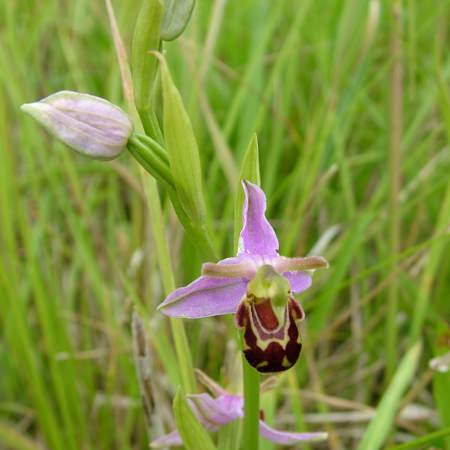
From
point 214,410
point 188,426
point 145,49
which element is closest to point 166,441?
point 214,410

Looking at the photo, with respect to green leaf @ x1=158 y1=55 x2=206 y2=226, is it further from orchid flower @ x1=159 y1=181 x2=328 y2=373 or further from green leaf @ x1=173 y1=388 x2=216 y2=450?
green leaf @ x1=173 y1=388 x2=216 y2=450

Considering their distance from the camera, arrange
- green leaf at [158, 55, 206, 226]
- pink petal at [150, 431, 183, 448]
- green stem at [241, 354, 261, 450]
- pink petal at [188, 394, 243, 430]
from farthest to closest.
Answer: pink petal at [150, 431, 183, 448], pink petal at [188, 394, 243, 430], green stem at [241, 354, 261, 450], green leaf at [158, 55, 206, 226]

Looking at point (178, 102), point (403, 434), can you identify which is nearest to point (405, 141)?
point (403, 434)

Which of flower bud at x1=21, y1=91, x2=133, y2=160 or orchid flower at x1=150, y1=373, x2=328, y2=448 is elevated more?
flower bud at x1=21, y1=91, x2=133, y2=160

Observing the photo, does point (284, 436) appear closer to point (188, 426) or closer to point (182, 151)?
point (188, 426)

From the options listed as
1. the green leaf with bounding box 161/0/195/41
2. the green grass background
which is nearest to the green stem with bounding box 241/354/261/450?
the green grass background

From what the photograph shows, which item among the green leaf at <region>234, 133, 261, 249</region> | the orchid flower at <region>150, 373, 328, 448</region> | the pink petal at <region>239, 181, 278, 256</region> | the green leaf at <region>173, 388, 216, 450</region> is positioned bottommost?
the orchid flower at <region>150, 373, 328, 448</region>

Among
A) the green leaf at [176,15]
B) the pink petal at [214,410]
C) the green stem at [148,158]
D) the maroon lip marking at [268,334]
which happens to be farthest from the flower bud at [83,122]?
the pink petal at [214,410]
